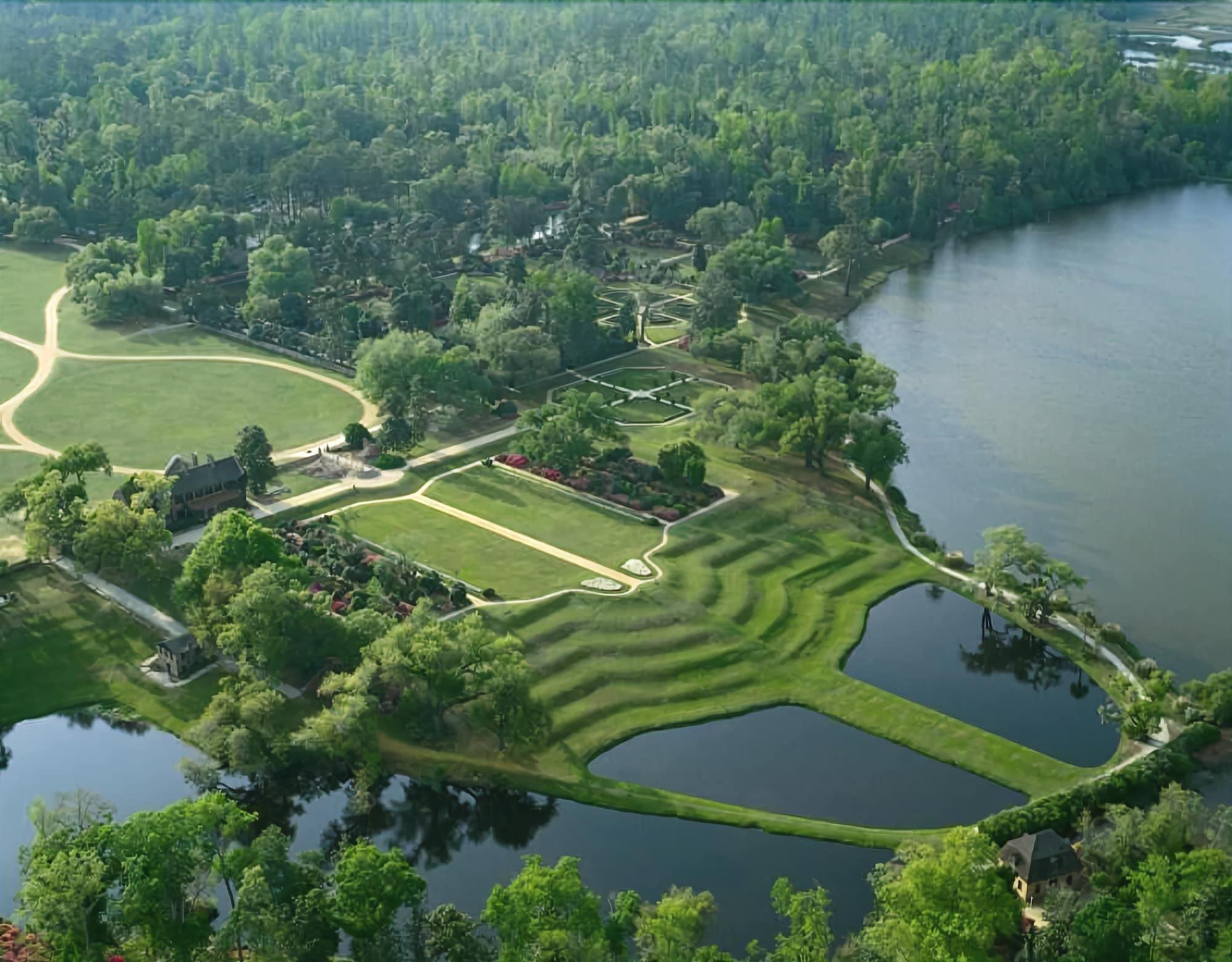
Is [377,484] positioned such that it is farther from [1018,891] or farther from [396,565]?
[1018,891]

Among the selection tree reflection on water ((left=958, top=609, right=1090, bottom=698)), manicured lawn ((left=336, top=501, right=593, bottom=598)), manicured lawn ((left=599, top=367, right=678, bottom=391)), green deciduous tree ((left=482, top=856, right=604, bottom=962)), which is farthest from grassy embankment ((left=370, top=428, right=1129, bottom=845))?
manicured lawn ((left=599, top=367, right=678, bottom=391))

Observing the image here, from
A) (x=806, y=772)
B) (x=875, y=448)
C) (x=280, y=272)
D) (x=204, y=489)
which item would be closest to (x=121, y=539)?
(x=204, y=489)

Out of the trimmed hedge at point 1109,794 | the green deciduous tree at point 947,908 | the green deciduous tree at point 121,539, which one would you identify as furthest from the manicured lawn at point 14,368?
the trimmed hedge at point 1109,794

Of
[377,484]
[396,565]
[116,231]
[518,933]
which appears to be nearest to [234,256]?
[116,231]

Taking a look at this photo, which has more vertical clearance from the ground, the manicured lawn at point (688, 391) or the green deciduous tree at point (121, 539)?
the green deciduous tree at point (121, 539)

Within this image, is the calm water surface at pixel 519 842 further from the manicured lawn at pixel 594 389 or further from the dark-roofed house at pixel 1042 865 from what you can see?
the manicured lawn at pixel 594 389

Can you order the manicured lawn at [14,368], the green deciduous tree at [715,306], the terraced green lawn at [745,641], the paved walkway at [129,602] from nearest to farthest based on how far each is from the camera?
1. the terraced green lawn at [745,641]
2. the paved walkway at [129,602]
3. the manicured lawn at [14,368]
4. the green deciduous tree at [715,306]

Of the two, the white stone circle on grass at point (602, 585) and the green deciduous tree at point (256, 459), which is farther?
the green deciduous tree at point (256, 459)
